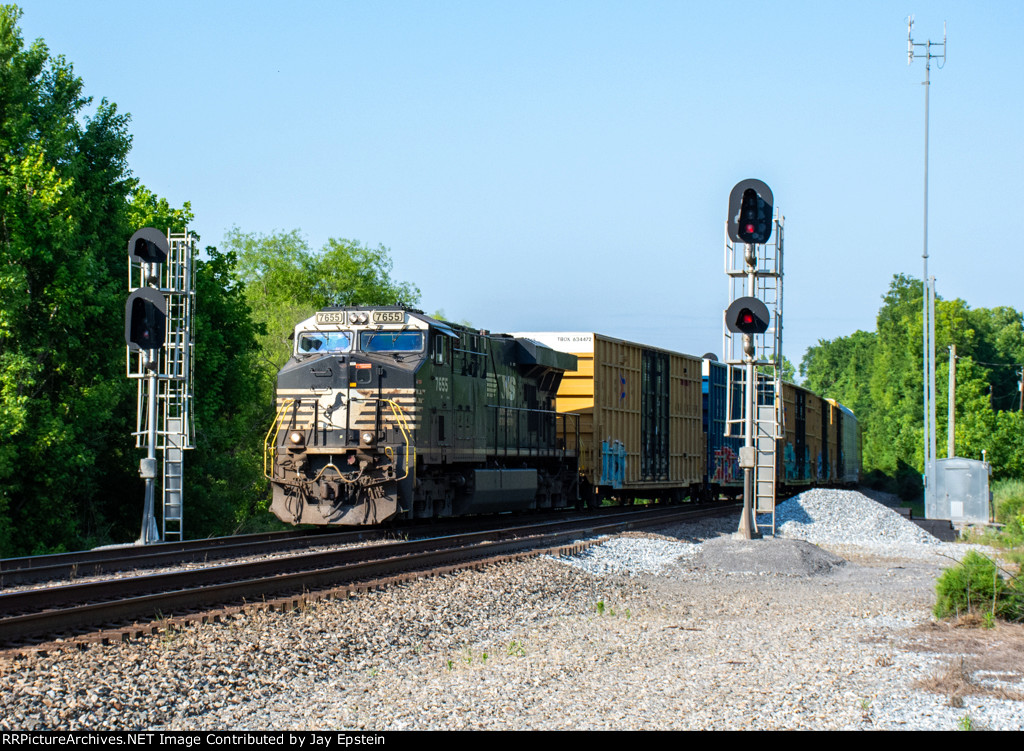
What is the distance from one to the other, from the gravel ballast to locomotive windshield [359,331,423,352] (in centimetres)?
511

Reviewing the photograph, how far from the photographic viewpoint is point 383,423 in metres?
16.4

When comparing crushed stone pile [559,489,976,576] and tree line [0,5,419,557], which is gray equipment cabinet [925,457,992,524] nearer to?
→ crushed stone pile [559,489,976,576]

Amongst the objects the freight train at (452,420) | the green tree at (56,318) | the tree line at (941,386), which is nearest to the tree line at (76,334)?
the green tree at (56,318)

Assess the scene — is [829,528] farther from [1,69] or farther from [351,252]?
[351,252]

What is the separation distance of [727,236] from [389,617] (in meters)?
10.4

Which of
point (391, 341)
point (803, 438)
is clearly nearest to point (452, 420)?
point (391, 341)

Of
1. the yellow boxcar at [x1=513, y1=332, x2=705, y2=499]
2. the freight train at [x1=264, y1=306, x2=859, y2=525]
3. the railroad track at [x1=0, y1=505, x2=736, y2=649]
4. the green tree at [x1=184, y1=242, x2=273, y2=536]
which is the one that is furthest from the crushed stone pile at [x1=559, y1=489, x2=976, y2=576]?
the green tree at [x1=184, y1=242, x2=273, y2=536]

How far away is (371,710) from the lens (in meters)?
6.54

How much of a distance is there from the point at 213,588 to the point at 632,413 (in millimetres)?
16252

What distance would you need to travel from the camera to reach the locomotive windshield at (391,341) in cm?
1683

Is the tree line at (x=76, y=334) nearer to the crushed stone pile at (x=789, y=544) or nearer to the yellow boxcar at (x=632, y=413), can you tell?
the yellow boxcar at (x=632, y=413)

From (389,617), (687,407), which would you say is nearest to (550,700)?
(389,617)

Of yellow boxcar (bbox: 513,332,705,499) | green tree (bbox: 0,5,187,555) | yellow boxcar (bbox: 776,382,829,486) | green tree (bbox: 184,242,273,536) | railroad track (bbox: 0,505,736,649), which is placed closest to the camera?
railroad track (bbox: 0,505,736,649)

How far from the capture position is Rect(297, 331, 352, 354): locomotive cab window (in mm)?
17172
